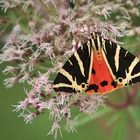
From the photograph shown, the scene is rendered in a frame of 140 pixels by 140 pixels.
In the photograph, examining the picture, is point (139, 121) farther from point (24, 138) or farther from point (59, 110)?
point (24, 138)

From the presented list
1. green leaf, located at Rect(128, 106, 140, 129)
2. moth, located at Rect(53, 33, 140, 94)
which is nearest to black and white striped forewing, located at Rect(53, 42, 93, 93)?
moth, located at Rect(53, 33, 140, 94)

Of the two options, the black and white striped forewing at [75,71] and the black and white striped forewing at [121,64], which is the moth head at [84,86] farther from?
the black and white striped forewing at [121,64]

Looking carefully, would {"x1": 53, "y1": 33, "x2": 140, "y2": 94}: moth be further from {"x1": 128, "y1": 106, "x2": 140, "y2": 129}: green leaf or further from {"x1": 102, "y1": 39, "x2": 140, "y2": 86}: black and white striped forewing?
{"x1": 128, "y1": 106, "x2": 140, "y2": 129}: green leaf

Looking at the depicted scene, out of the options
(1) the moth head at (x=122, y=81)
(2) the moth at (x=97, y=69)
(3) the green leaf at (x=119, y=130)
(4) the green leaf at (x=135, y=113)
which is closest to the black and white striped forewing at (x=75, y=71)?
(2) the moth at (x=97, y=69)

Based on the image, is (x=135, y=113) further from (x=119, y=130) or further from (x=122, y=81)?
(x=122, y=81)

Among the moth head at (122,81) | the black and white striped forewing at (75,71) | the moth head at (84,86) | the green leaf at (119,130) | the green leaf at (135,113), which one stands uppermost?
the black and white striped forewing at (75,71)
